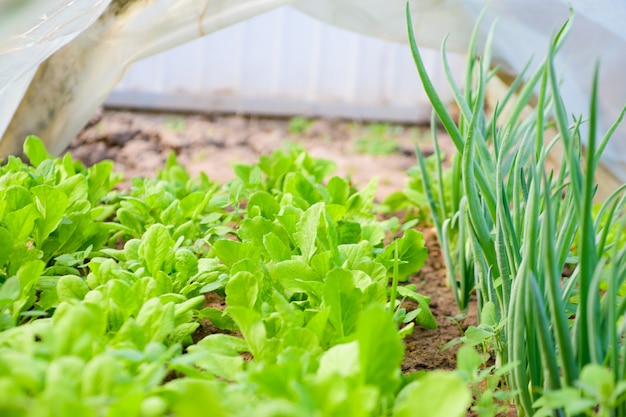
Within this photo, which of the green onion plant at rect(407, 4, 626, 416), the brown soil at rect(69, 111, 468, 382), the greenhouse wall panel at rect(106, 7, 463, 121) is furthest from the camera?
the greenhouse wall panel at rect(106, 7, 463, 121)

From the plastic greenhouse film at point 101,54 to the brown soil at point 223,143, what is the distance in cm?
36

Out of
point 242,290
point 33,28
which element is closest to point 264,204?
point 242,290

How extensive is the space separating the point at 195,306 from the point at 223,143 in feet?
5.27

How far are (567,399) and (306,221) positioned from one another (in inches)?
18.2

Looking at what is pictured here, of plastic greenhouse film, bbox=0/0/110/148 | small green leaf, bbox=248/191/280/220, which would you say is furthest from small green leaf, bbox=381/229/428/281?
plastic greenhouse film, bbox=0/0/110/148

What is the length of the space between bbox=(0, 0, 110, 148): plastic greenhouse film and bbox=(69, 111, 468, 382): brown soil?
0.70 metres

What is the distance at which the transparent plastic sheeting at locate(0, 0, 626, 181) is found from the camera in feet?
4.73

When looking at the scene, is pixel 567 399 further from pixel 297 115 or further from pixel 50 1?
pixel 297 115

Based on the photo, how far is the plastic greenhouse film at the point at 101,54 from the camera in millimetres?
1444

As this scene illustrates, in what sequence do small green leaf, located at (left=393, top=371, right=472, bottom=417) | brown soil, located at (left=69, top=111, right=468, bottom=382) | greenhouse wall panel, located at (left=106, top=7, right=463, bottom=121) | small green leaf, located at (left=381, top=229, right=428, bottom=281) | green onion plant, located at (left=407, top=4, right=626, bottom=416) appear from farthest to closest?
greenhouse wall panel, located at (left=106, top=7, right=463, bottom=121), brown soil, located at (left=69, top=111, right=468, bottom=382), small green leaf, located at (left=381, top=229, right=428, bottom=281), green onion plant, located at (left=407, top=4, right=626, bottom=416), small green leaf, located at (left=393, top=371, right=472, bottom=417)

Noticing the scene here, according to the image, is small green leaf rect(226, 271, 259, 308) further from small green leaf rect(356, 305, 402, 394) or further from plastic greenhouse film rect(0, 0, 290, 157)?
plastic greenhouse film rect(0, 0, 290, 157)

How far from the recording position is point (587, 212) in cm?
68

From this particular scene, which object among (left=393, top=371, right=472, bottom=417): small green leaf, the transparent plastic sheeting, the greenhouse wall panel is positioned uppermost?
the transparent plastic sheeting

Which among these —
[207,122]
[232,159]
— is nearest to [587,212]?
[232,159]
